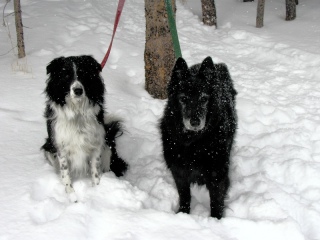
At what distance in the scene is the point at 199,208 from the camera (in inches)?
143

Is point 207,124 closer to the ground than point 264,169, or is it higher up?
higher up

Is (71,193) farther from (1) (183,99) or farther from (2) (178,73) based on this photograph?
(2) (178,73)

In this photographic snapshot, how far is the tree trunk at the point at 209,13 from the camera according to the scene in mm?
9094

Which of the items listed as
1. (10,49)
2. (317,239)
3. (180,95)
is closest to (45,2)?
(10,49)

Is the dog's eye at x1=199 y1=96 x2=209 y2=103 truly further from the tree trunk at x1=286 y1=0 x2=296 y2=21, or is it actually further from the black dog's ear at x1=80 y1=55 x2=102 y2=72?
the tree trunk at x1=286 y1=0 x2=296 y2=21

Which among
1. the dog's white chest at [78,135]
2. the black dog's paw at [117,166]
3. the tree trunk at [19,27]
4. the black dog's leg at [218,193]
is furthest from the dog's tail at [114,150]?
the tree trunk at [19,27]

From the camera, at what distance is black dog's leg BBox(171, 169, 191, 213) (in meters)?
3.40

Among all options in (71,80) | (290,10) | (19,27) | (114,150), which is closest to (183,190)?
(114,150)

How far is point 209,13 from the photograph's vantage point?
359 inches

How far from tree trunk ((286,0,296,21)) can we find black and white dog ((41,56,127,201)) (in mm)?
7489

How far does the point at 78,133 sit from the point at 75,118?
0.54 feet

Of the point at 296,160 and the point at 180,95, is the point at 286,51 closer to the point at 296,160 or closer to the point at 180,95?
the point at 296,160

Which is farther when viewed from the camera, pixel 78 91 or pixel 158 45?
pixel 158 45

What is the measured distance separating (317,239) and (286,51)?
16.7ft
